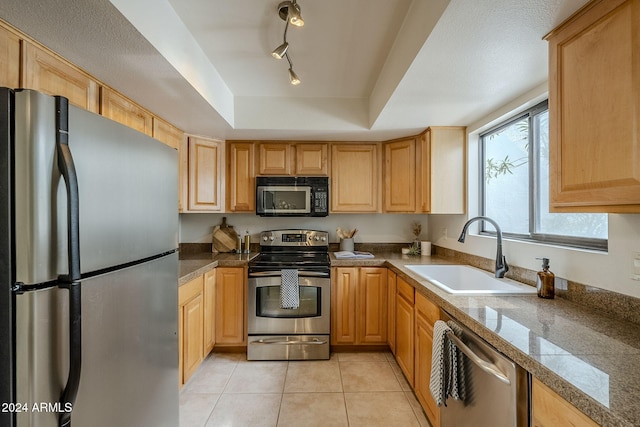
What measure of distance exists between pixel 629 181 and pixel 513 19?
0.73 m

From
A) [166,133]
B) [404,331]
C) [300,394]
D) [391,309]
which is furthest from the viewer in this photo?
[391,309]

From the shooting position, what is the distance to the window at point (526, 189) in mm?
1562

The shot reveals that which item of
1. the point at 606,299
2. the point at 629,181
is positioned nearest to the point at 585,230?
the point at 606,299

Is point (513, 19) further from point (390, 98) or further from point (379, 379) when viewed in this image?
point (379, 379)

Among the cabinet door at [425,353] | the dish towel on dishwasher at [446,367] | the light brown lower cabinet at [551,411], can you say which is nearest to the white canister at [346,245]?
the cabinet door at [425,353]

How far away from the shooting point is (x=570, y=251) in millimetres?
1477

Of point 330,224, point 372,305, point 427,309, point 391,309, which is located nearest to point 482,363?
point 427,309

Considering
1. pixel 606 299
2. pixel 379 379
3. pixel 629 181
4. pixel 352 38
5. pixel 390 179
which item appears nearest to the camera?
pixel 629 181

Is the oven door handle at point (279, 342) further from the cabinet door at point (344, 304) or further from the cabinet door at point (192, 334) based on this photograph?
the cabinet door at point (192, 334)

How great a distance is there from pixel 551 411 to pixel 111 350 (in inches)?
53.7

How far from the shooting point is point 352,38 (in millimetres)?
1762

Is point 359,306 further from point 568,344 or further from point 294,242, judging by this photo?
point 568,344

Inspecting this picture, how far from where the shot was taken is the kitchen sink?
1.65m

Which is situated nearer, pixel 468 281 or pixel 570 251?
pixel 570 251
